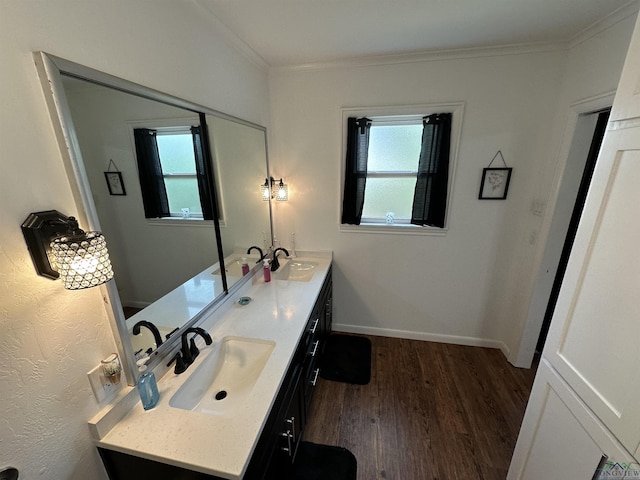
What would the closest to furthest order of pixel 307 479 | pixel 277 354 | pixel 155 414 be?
pixel 155 414, pixel 277 354, pixel 307 479

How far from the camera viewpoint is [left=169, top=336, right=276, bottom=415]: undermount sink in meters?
1.19

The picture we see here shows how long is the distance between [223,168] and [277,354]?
1192mm

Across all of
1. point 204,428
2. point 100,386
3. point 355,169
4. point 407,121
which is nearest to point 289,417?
point 204,428

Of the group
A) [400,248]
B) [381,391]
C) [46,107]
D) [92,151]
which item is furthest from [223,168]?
[381,391]

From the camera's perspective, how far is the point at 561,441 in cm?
105

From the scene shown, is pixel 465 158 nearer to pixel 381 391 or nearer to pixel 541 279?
pixel 541 279

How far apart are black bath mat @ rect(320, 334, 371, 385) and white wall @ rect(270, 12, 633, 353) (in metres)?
0.19

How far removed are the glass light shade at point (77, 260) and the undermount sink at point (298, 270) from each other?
68.1 inches

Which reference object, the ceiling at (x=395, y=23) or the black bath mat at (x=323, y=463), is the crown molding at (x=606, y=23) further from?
the black bath mat at (x=323, y=463)

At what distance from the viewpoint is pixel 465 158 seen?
2.12 metres

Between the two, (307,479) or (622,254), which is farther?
(307,479)

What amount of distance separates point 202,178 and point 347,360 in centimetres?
200

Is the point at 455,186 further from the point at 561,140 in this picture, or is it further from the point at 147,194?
the point at 147,194

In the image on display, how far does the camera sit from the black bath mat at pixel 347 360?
2.25 meters
